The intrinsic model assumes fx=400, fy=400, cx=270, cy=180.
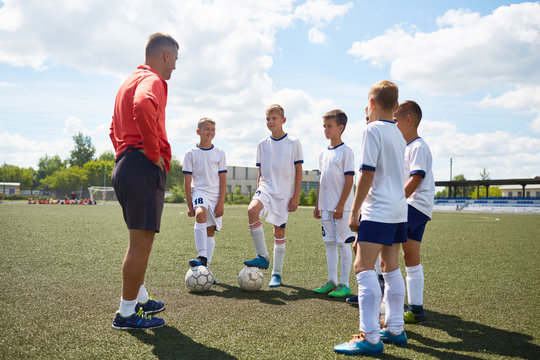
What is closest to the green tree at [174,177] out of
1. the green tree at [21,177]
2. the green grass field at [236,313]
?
the green tree at [21,177]

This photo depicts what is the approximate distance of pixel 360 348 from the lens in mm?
2893

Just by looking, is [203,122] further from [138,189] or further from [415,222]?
[415,222]

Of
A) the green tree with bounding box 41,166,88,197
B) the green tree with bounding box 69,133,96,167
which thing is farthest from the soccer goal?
the green tree with bounding box 69,133,96,167

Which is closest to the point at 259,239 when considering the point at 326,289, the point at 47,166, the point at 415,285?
the point at 326,289

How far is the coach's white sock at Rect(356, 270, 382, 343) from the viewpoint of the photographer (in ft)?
9.63

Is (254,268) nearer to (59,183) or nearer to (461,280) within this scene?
(461,280)

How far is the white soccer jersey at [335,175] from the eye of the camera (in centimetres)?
506

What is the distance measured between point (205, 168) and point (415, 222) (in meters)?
3.12

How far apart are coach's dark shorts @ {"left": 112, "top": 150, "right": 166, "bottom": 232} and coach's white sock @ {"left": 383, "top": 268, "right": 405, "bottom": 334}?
6.55 ft

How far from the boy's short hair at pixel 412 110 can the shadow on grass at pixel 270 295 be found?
7.22ft

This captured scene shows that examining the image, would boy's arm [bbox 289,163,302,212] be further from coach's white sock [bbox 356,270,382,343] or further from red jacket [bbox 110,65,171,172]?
coach's white sock [bbox 356,270,382,343]

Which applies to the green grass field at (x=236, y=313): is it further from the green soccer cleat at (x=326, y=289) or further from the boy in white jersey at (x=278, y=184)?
the boy in white jersey at (x=278, y=184)

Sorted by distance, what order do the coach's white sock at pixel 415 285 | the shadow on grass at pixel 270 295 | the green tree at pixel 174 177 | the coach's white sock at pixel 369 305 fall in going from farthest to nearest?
1. the green tree at pixel 174 177
2. the shadow on grass at pixel 270 295
3. the coach's white sock at pixel 415 285
4. the coach's white sock at pixel 369 305

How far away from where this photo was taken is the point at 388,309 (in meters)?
3.25
